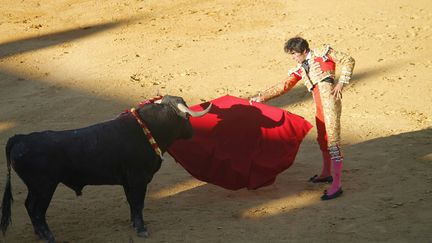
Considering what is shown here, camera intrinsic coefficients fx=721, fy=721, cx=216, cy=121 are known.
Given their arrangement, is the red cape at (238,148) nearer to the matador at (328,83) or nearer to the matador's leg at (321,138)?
the matador's leg at (321,138)

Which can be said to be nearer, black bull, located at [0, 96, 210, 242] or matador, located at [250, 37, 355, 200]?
black bull, located at [0, 96, 210, 242]

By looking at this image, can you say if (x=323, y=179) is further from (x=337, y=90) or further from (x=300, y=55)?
(x=300, y=55)

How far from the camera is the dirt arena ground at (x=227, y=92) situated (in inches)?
252

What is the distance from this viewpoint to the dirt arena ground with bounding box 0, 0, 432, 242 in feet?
21.0

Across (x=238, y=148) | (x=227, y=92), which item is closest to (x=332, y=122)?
(x=238, y=148)

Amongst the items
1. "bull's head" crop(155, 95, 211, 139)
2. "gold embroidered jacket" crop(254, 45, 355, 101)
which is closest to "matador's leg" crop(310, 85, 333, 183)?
"gold embroidered jacket" crop(254, 45, 355, 101)

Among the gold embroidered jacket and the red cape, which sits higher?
the gold embroidered jacket

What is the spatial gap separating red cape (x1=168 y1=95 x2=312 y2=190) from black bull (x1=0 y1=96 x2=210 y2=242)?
662 mm

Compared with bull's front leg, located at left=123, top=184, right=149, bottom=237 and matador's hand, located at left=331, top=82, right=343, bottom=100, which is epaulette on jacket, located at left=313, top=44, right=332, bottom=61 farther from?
bull's front leg, located at left=123, top=184, right=149, bottom=237

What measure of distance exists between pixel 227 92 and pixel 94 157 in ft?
15.6

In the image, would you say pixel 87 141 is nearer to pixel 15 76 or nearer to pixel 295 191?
pixel 295 191

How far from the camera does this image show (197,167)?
7043mm

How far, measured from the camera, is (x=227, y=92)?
10578mm

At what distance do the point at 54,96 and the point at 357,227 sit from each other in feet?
20.1
